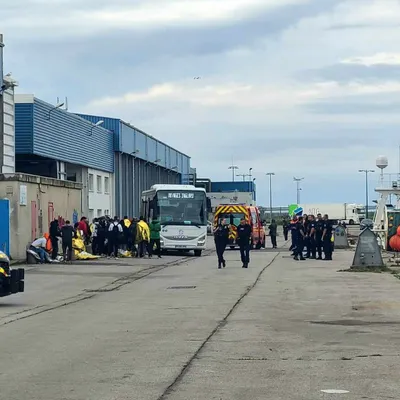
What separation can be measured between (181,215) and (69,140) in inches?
567

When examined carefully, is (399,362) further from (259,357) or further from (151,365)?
(151,365)

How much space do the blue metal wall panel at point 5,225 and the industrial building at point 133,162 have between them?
1120 inches

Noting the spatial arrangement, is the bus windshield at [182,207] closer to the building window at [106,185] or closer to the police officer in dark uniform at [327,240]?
the police officer in dark uniform at [327,240]

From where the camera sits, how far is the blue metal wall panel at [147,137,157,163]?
76250 mm

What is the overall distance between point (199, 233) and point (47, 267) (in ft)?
37.5

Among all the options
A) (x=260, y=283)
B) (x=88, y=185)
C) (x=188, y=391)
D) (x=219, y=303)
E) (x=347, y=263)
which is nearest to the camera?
(x=188, y=391)

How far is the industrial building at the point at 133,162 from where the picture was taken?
213 feet

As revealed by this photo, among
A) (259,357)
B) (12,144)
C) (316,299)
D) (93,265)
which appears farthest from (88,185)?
(259,357)

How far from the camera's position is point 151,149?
77812 mm

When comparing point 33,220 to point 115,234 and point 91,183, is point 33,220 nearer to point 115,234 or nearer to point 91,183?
point 115,234

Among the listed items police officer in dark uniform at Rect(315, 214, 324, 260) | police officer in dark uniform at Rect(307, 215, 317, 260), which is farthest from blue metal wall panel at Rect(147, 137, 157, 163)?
A: police officer in dark uniform at Rect(315, 214, 324, 260)

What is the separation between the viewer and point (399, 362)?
10.6 meters

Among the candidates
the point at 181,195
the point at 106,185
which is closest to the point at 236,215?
the point at 181,195

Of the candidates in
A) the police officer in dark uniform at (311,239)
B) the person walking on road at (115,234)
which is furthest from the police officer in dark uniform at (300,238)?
the person walking on road at (115,234)
